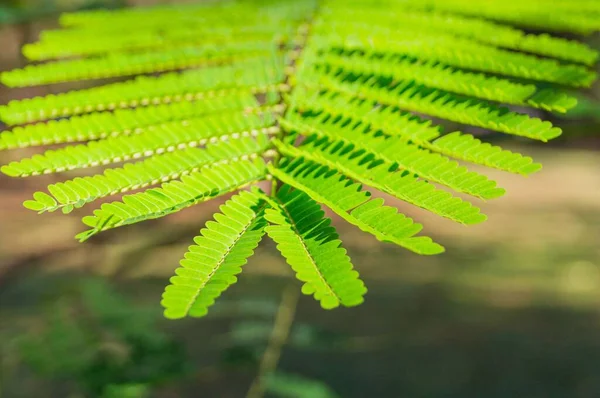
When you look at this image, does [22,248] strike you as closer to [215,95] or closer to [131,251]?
[131,251]

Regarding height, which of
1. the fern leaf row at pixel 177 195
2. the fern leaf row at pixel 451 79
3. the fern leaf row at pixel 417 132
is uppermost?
the fern leaf row at pixel 451 79

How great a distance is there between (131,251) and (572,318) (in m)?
2.54

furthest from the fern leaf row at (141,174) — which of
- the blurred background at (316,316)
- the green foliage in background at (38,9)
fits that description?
the green foliage in background at (38,9)

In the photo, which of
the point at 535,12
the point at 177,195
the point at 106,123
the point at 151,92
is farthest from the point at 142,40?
the point at 535,12

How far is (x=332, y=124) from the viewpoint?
1.06 m

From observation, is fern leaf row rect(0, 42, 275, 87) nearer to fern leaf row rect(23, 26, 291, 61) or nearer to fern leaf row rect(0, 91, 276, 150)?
fern leaf row rect(23, 26, 291, 61)

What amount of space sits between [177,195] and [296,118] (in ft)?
1.06

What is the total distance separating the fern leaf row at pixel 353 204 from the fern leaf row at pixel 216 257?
2.9 inches

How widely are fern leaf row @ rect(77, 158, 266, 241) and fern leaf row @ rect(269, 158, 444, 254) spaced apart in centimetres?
5

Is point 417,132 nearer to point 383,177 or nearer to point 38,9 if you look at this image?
point 383,177

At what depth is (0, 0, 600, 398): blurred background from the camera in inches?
85.6

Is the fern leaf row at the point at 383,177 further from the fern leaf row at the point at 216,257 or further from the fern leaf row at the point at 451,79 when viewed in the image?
the fern leaf row at the point at 451,79

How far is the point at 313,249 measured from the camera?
0.77m

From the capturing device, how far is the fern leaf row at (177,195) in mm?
778
